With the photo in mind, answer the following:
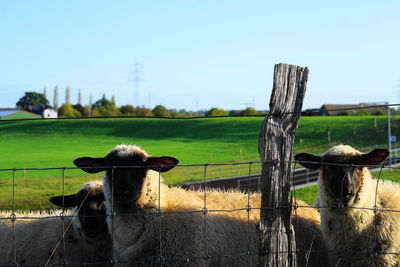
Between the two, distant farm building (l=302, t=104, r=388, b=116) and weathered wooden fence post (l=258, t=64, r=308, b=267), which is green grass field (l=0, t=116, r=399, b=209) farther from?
weathered wooden fence post (l=258, t=64, r=308, b=267)

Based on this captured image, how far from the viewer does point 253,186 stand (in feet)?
106

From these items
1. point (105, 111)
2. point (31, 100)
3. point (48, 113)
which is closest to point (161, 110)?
point (105, 111)

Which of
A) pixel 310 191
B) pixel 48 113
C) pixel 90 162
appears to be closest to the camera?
pixel 90 162

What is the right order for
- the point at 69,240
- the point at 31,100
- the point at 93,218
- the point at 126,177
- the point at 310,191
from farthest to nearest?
the point at 31,100 < the point at 310,191 < the point at 69,240 < the point at 93,218 < the point at 126,177

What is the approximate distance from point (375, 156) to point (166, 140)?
70998mm

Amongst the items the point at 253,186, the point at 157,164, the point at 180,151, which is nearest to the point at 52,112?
the point at 180,151

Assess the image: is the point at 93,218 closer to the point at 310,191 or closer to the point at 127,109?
the point at 310,191

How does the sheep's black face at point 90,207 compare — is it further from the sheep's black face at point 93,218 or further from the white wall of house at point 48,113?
the white wall of house at point 48,113

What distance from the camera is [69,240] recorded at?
812cm

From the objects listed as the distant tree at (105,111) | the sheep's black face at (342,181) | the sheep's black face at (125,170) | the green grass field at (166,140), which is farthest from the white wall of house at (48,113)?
the sheep's black face at (342,181)

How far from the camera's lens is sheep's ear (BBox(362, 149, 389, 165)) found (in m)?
7.20

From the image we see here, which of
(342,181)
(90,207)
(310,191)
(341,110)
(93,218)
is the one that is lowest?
(310,191)

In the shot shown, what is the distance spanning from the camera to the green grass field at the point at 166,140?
5112cm

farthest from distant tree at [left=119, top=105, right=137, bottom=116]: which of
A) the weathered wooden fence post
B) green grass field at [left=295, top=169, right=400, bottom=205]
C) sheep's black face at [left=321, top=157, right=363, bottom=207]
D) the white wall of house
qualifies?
the weathered wooden fence post
